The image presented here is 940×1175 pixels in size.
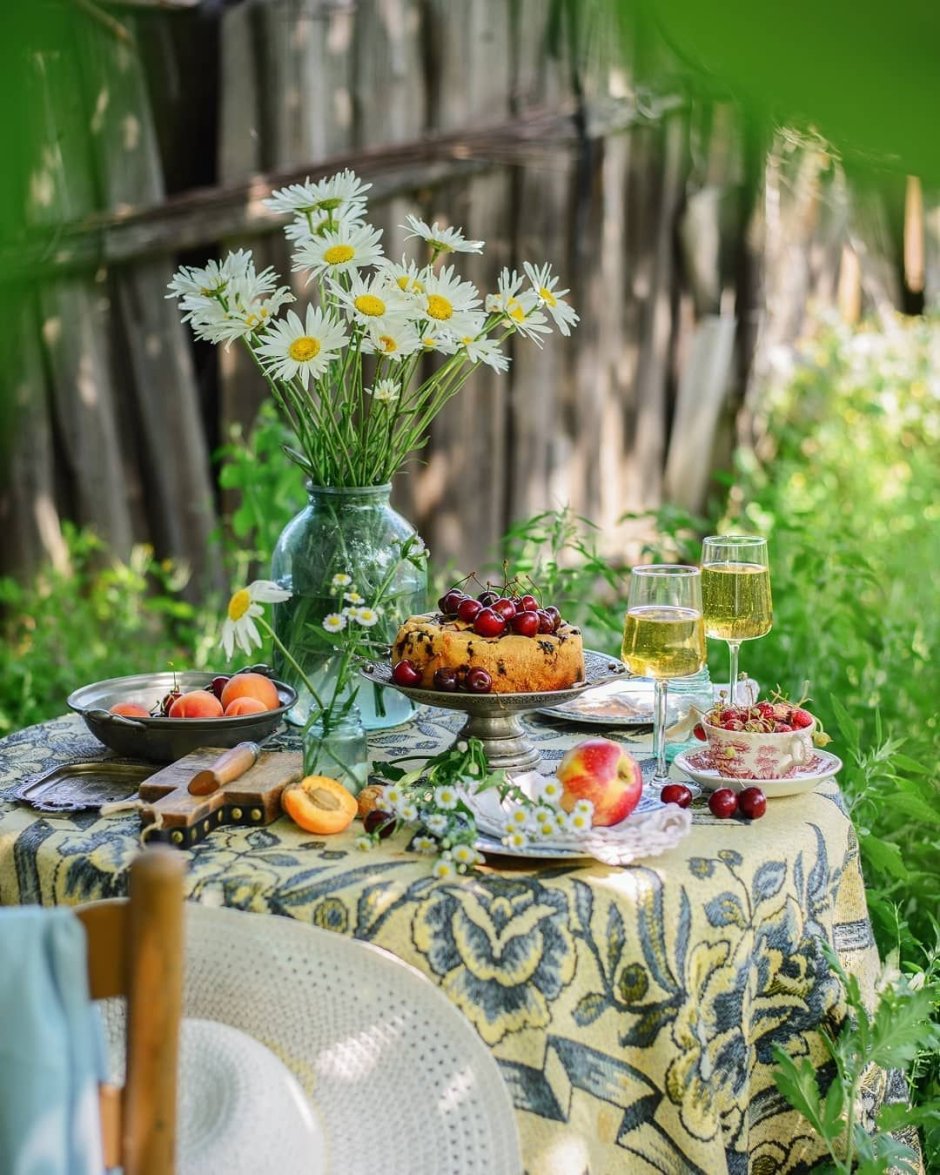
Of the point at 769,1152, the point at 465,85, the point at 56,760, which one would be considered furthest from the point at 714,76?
the point at 465,85

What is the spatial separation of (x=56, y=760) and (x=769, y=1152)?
3.79 ft

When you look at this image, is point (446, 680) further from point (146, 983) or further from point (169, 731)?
point (146, 983)

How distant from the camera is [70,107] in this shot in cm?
33

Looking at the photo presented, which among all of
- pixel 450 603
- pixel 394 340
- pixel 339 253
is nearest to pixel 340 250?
pixel 339 253

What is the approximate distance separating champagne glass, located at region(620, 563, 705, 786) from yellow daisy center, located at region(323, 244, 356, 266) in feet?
2.02

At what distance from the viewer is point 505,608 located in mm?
1757

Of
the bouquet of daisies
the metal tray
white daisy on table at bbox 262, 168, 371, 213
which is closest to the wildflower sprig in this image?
the metal tray

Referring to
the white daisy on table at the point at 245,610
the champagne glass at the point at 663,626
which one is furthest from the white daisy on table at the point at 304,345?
the champagne glass at the point at 663,626

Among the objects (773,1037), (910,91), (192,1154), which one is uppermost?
(910,91)

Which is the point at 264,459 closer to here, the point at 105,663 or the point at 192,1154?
the point at 105,663

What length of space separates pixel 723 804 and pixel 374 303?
0.86 meters

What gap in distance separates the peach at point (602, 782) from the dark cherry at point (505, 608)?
0.23 metres

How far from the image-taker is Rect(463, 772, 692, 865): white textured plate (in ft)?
4.93

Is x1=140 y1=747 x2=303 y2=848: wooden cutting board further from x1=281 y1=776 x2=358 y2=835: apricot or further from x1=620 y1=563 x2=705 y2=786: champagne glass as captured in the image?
x1=620 y1=563 x2=705 y2=786: champagne glass
